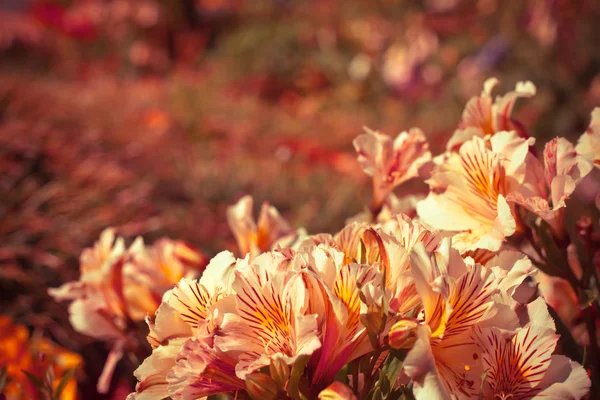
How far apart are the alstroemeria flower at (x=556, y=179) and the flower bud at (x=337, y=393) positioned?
0.19 meters

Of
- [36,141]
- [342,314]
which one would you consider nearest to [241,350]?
[342,314]

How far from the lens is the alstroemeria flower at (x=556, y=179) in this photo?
438 mm

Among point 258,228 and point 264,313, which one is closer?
point 264,313

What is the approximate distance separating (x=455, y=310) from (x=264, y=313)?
0.41 feet

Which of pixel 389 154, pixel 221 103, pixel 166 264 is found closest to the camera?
pixel 389 154

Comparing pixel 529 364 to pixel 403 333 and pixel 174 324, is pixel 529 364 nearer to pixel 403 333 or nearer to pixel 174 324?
pixel 403 333

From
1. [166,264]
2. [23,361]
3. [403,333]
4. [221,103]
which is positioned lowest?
[221,103]

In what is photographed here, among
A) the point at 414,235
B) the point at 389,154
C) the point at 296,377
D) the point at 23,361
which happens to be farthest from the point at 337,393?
the point at 23,361

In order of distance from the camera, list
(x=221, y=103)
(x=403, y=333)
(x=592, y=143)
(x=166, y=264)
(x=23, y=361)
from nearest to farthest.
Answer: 1. (x=403, y=333)
2. (x=592, y=143)
3. (x=166, y=264)
4. (x=23, y=361)
5. (x=221, y=103)

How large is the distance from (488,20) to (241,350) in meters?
4.16

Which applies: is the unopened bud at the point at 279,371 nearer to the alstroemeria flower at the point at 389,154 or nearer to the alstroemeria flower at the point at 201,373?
the alstroemeria flower at the point at 201,373

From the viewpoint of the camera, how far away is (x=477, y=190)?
486 mm

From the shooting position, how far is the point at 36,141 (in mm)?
1485

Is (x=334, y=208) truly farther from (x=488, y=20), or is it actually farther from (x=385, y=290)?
(x=488, y=20)
